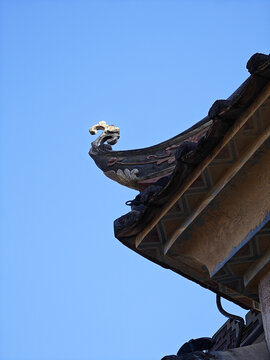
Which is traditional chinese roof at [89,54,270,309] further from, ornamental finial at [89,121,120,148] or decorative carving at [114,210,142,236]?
ornamental finial at [89,121,120,148]

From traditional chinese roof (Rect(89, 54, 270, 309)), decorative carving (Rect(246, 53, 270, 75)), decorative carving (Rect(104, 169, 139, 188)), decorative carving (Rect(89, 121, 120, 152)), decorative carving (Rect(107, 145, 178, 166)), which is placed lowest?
traditional chinese roof (Rect(89, 54, 270, 309))

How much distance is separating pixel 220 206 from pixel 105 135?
109 inches

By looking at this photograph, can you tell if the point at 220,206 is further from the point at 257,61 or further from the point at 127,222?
the point at 257,61

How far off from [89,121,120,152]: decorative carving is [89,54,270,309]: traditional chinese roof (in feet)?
6.11

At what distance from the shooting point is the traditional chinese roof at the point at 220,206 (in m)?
6.62

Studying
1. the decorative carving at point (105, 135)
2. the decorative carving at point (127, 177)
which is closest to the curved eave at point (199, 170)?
the decorative carving at point (127, 177)

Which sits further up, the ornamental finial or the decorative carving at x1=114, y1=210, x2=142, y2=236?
the ornamental finial

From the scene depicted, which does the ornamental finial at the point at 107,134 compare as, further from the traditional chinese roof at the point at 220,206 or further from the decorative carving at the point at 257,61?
the decorative carving at the point at 257,61

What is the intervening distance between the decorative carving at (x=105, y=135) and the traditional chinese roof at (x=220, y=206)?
6.11 feet

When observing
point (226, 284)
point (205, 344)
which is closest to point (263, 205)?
point (226, 284)

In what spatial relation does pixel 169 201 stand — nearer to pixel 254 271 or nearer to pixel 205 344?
pixel 254 271

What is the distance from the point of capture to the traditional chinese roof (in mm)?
6625

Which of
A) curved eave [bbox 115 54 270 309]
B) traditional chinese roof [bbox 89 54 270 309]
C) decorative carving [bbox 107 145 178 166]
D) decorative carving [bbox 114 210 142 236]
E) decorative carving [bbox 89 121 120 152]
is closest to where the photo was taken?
curved eave [bbox 115 54 270 309]

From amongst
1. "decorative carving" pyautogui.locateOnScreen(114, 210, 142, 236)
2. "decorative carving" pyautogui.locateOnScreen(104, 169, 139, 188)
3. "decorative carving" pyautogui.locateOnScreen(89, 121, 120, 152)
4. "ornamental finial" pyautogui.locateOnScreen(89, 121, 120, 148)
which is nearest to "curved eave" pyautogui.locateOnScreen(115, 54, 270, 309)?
"decorative carving" pyautogui.locateOnScreen(114, 210, 142, 236)
